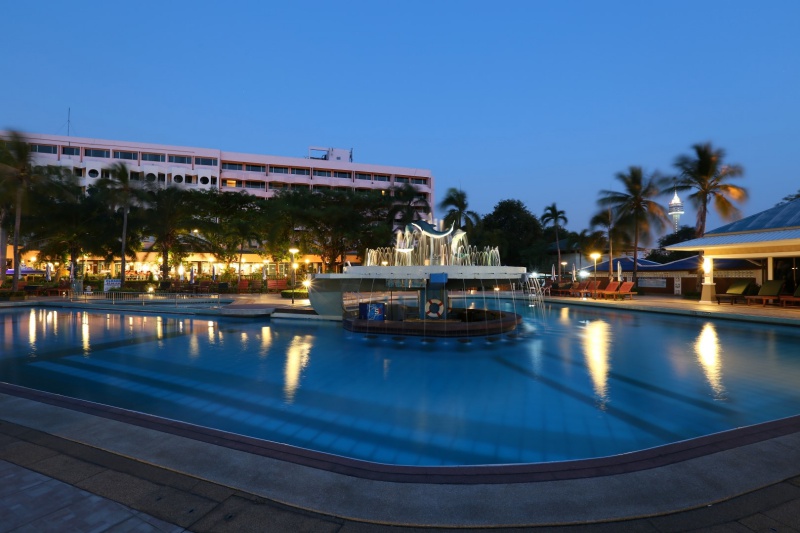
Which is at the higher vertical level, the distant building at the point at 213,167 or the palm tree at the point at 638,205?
the distant building at the point at 213,167

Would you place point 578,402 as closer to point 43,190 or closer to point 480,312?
point 480,312

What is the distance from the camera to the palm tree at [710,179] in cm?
2958

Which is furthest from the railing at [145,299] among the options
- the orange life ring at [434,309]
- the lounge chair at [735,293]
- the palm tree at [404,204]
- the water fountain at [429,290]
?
the lounge chair at [735,293]

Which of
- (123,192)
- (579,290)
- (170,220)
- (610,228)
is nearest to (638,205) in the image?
(610,228)

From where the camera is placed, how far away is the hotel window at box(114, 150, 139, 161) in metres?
60.7

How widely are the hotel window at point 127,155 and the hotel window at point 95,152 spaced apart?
0.93 metres

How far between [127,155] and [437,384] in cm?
6757

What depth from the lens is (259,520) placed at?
333 cm

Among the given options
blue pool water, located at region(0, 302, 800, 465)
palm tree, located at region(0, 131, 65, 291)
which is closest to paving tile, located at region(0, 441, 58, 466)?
blue pool water, located at region(0, 302, 800, 465)

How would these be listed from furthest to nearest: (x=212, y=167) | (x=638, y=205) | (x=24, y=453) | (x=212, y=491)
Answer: (x=212, y=167) → (x=638, y=205) → (x=24, y=453) → (x=212, y=491)

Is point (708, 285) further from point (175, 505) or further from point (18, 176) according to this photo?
point (18, 176)

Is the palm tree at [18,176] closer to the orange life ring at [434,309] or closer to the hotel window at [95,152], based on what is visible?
the orange life ring at [434,309]

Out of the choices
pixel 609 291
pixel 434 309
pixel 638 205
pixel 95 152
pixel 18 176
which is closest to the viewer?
pixel 434 309

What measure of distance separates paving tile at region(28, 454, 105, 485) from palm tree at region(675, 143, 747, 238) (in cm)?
3568
